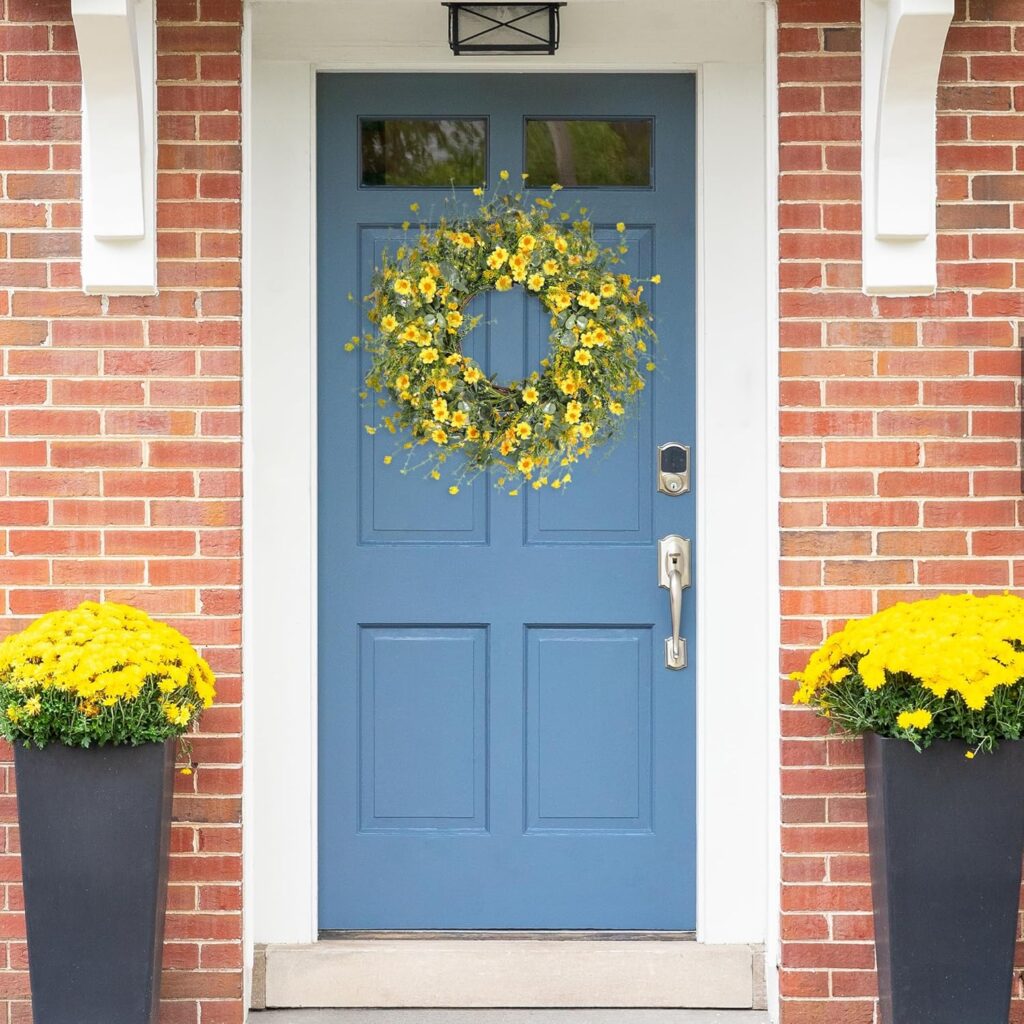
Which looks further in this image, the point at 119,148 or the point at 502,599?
the point at 502,599

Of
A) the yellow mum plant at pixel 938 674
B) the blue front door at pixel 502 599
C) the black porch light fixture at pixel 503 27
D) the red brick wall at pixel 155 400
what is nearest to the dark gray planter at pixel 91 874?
the red brick wall at pixel 155 400

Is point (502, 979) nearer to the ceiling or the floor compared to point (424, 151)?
nearer to the floor

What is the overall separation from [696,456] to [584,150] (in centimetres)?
89

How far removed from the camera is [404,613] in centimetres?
340

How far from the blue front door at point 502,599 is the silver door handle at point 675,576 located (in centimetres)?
3

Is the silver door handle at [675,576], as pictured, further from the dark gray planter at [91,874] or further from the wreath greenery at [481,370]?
the dark gray planter at [91,874]

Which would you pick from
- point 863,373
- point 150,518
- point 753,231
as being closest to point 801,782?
point 863,373

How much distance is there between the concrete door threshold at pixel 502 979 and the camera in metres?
3.27

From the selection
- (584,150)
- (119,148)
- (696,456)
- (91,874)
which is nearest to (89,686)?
(91,874)

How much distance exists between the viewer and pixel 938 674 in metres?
2.65

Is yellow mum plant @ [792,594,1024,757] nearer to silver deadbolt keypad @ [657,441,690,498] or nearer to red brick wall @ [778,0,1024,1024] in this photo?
red brick wall @ [778,0,1024,1024]

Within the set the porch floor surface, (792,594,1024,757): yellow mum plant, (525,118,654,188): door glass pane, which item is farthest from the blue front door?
(792,594,1024,757): yellow mum plant

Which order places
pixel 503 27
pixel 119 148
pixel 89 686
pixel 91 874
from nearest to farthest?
1. pixel 89 686
2. pixel 91 874
3. pixel 119 148
4. pixel 503 27

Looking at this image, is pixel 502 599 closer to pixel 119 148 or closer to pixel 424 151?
pixel 424 151
